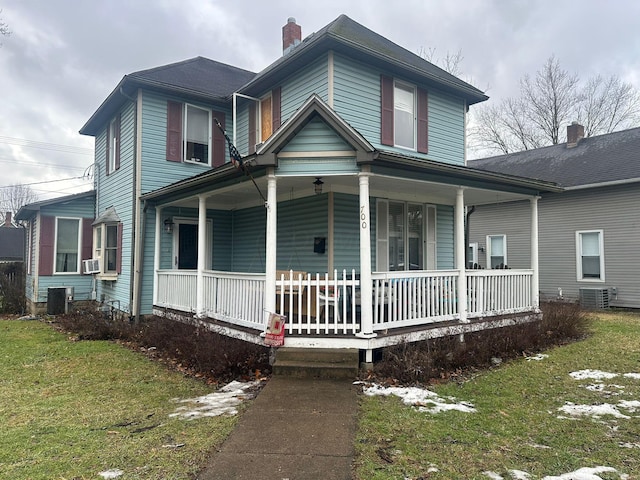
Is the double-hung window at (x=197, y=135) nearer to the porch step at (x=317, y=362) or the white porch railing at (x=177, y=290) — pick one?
the white porch railing at (x=177, y=290)

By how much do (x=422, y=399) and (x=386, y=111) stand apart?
632 cm

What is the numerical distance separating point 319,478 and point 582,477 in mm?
1988

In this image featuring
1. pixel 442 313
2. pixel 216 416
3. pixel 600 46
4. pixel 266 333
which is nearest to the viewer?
pixel 216 416

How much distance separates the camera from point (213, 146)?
11.2 m

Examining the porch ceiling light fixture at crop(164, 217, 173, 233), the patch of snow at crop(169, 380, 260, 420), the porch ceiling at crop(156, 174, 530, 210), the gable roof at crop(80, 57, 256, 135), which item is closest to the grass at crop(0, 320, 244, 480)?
the patch of snow at crop(169, 380, 260, 420)

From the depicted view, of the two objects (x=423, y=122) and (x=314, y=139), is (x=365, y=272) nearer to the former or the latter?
(x=314, y=139)

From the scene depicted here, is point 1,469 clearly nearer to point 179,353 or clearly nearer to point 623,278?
point 179,353

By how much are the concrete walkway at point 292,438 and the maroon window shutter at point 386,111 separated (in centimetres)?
573

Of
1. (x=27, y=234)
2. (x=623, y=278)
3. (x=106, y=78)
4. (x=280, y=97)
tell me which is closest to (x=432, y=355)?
(x=280, y=97)

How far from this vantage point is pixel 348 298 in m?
7.45

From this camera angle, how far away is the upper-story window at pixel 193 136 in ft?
34.8

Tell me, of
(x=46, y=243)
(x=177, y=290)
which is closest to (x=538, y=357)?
(x=177, y=290)

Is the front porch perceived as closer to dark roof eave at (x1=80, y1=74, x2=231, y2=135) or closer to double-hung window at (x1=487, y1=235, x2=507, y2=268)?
dark roof eave at (x1=80, y1=74, x2=231, y2=135)

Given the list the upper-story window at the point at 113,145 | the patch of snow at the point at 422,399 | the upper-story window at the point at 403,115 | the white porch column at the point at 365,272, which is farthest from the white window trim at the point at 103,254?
the patch of snow at the point at 422,399
